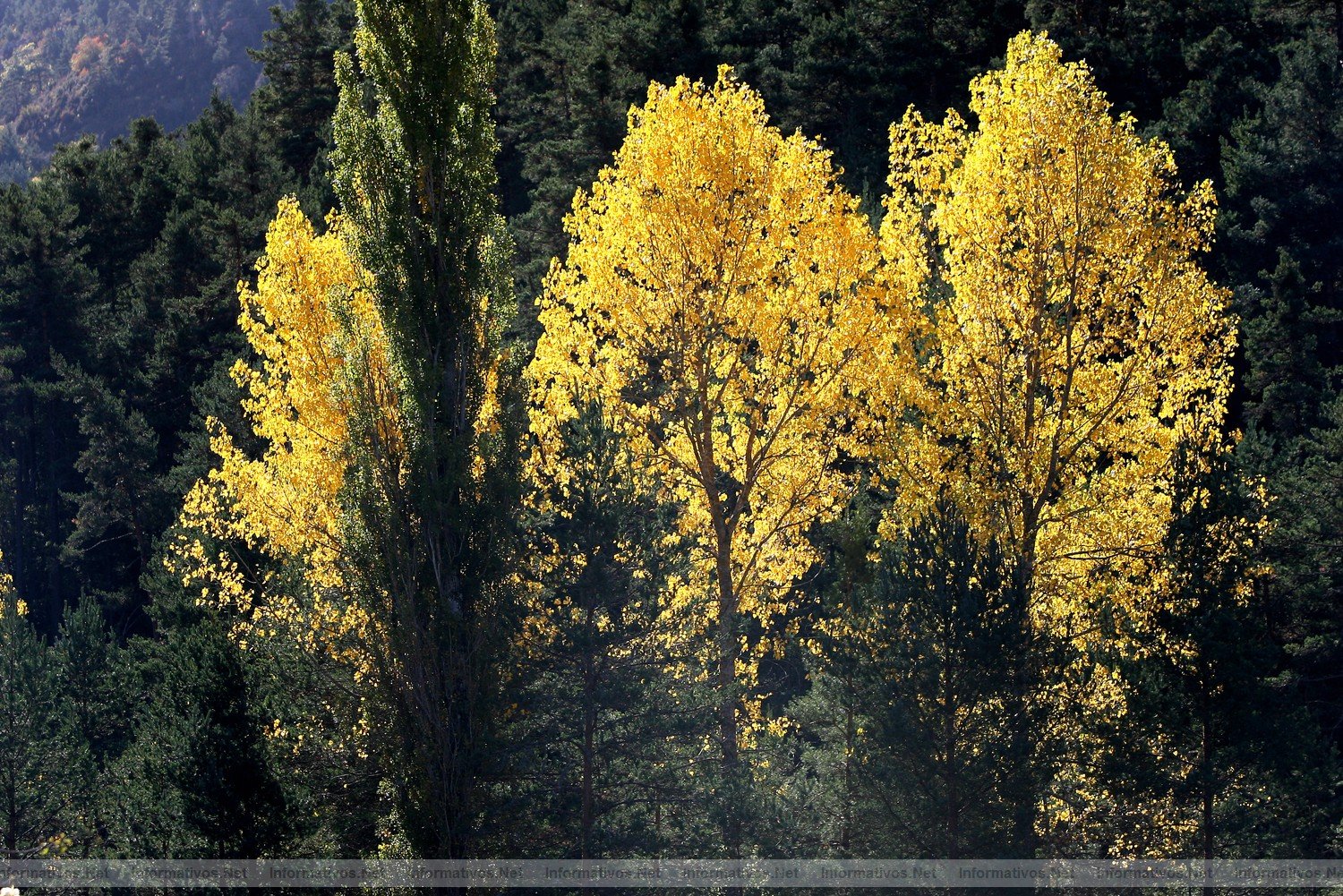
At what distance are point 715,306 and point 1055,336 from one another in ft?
14.4

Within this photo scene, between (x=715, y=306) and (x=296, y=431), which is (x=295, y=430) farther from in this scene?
(x=715, y=306)

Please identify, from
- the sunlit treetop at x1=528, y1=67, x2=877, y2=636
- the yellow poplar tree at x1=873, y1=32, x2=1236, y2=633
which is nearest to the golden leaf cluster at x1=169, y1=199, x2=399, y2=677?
the sunlit treetop at x1=528, y1=67, x2=877, y2=636

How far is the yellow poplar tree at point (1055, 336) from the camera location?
15.6m

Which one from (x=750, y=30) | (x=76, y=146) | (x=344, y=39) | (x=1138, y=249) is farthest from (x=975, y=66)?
(x=76, y=146)

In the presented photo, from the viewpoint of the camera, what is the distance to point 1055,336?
16.0 metres

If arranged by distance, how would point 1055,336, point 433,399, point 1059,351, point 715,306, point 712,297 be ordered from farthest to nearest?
point 715,306 → point 712,297 → point 1055,336 → point 1059,351 → point 433,399

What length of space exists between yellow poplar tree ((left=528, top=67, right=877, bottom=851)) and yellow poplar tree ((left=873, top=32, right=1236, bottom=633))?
0.97m

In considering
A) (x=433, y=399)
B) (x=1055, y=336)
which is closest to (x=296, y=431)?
(x=433, y=399)

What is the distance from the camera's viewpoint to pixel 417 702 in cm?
1417

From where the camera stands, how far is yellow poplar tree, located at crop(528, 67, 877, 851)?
16359 millimetres

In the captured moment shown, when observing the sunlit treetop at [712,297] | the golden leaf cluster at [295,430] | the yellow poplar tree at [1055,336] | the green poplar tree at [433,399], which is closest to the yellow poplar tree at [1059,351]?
the yellow poplar tree at [1055,336]

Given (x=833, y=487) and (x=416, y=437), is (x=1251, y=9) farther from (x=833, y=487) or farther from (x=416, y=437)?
(x=416, y=437)

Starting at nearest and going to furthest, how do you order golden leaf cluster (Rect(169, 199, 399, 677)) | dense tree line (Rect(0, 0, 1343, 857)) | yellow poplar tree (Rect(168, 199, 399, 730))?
dense tree line (Rect(0, 0, 1343, 857)) → yellow poplar tree (Rect(168, 199, 399, 730)) → golden leaf cluster (Rect(169, 199, 399, 677))

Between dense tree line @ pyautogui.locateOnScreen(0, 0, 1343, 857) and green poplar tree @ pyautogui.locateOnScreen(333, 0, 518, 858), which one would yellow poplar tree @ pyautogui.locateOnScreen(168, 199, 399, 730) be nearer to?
dense tree line @ pyautogui.locateOnScreen(0, 0, 1343, 857)
